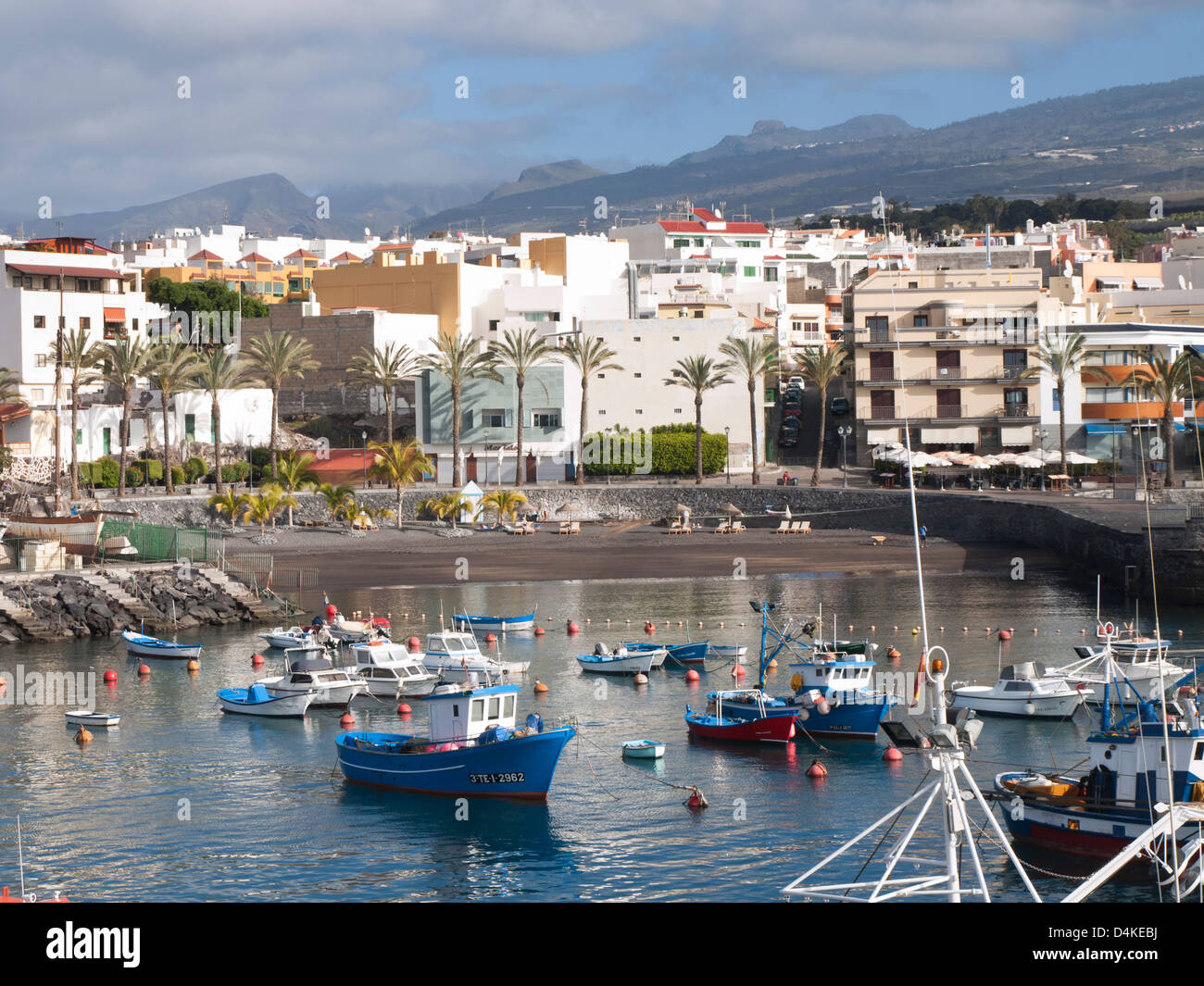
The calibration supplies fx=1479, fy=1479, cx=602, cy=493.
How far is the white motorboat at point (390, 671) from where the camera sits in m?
49.0

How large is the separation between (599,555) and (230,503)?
74.7 ft

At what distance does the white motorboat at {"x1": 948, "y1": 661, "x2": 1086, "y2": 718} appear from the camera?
141 feet

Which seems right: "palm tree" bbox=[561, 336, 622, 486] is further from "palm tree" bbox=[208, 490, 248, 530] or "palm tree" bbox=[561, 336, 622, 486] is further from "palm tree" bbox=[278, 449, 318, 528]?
"palm tree" bbox=[208, 490, 248, 530]

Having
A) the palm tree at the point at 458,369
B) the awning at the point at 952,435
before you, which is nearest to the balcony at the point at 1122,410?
the awning at the point at 952,435

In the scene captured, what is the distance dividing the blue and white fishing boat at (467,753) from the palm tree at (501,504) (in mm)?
56876

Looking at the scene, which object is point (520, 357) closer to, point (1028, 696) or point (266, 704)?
point (266, 704)

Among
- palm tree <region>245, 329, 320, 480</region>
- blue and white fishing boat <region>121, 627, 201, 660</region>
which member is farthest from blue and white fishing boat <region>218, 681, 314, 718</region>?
palm tree <region>245, 329, 320, 480</region>

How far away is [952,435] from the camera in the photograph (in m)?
106

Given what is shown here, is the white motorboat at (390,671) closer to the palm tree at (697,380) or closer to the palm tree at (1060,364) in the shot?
the palm tree at (697,380)

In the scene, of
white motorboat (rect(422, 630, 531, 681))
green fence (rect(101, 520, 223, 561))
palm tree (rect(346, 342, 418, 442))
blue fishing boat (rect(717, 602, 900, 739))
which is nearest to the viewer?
blue fishing boat (rect(717, 602, 900, 739))

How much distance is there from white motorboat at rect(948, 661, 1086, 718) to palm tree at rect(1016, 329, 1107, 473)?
180 feet

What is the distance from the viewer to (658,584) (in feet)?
247
